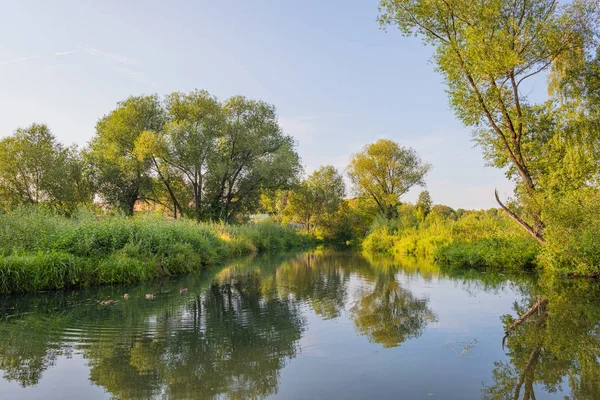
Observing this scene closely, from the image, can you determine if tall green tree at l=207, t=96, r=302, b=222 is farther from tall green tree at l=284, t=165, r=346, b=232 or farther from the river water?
the river water

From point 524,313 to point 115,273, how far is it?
11163 mm

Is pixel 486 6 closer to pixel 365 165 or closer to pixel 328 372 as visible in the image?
pixel 328 372

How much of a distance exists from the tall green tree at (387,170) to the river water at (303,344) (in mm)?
31824

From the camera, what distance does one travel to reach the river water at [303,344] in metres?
4.41

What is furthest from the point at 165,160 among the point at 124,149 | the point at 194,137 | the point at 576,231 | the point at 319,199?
the point at 576,231

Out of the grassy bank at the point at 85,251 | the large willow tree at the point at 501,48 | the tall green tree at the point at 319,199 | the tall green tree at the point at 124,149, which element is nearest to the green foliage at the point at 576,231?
the large willow tree at the point at 501,48

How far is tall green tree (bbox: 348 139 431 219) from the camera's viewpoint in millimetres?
42219

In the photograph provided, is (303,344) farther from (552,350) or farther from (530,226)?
(530,226)

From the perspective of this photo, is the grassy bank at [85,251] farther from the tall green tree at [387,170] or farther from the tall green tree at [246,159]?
the tall green tree at [387,170]

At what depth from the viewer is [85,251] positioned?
1225 centimetres

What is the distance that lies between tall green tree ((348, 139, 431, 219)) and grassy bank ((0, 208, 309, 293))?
2811 centimetres

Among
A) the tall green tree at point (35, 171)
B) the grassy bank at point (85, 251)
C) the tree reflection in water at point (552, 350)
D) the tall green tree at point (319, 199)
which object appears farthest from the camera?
the tall green tree at point (319, 199)

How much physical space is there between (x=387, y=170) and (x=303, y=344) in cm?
3800

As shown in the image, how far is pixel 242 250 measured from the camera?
26391mm
